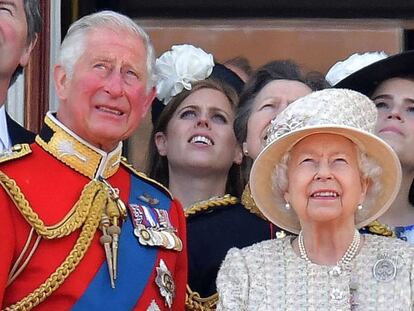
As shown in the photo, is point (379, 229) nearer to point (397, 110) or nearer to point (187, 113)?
point (397, 110)

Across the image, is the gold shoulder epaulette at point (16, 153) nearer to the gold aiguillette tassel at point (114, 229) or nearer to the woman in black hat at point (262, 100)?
the gold aiguillette tassel at point (114, 229)

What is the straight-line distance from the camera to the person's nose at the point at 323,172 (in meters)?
2.97

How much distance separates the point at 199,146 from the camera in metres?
3.81

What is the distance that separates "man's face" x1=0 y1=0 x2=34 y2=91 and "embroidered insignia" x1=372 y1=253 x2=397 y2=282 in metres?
1.13

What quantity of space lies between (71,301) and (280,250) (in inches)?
17.9

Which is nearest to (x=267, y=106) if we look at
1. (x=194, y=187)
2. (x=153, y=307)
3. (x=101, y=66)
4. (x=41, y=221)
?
(x=194, y=187)

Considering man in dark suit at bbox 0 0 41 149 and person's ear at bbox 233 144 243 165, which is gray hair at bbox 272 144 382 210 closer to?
person's ear at bbox 233 144 243 165

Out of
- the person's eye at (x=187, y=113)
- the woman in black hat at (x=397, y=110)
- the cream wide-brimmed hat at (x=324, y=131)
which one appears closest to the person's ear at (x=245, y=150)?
the person's eye at (x=187, y=113)

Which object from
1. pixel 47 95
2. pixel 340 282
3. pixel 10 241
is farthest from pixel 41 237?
pixel 47 95

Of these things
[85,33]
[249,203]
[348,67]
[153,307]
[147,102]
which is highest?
[348,67]

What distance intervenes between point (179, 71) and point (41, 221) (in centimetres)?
104

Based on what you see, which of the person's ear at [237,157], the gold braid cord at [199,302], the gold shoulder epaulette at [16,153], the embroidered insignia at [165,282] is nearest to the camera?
the gold shoulder epaulette at [16,153]

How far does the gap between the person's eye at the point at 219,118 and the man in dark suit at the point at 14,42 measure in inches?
19.8

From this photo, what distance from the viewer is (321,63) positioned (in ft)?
16.5
